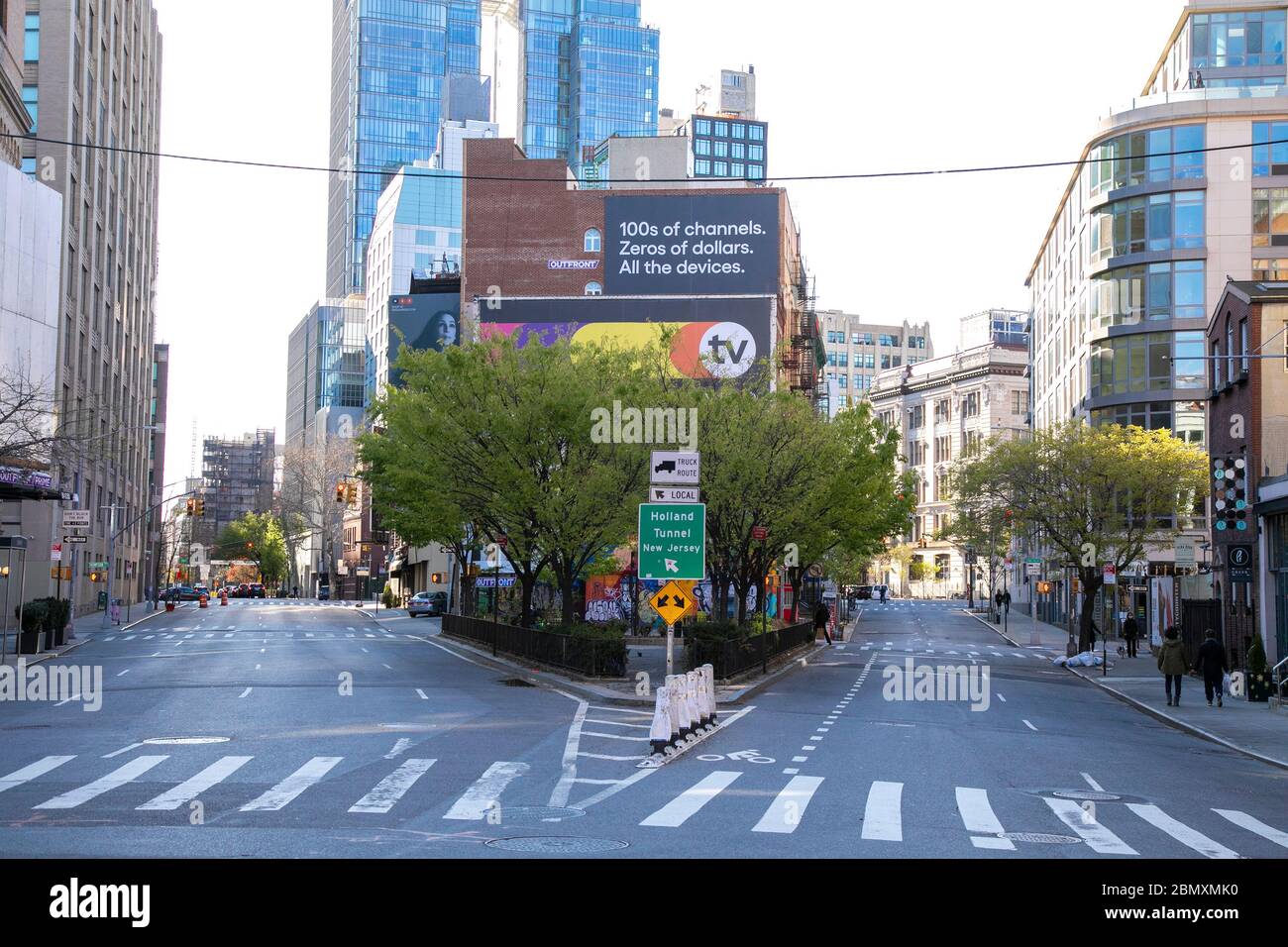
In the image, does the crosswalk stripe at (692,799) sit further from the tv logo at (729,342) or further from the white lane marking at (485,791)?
the tv logo at (729,342)

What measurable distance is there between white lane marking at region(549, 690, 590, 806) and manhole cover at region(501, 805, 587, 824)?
0.33m

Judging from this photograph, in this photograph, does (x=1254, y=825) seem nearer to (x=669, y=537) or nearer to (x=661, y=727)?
(x=661, y=727)

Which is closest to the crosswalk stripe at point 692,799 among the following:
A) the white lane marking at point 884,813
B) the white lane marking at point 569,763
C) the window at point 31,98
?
the white lane marking at point 569,763

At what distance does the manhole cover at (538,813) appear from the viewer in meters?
12.5

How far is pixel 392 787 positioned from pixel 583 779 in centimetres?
233

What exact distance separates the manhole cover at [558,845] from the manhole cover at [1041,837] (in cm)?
360

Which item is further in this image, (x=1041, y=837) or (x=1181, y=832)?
(x=1181, y=832)

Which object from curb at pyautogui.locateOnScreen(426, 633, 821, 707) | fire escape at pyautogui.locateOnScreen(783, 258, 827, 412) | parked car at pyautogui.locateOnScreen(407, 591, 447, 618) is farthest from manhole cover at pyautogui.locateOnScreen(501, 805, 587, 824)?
parked car at pyautogui.locateOnScreen(407, 591, 447, 618)

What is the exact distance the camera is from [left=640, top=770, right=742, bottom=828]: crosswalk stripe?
487 inches

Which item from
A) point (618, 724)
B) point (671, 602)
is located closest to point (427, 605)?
point (618, 724)

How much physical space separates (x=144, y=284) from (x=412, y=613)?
34.7 m

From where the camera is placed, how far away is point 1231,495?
3538 cm

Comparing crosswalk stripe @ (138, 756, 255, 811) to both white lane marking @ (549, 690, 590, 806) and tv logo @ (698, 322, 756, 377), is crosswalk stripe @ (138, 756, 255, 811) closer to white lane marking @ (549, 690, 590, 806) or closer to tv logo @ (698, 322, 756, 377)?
white lane marking @ (549, 690, 590, 806)
